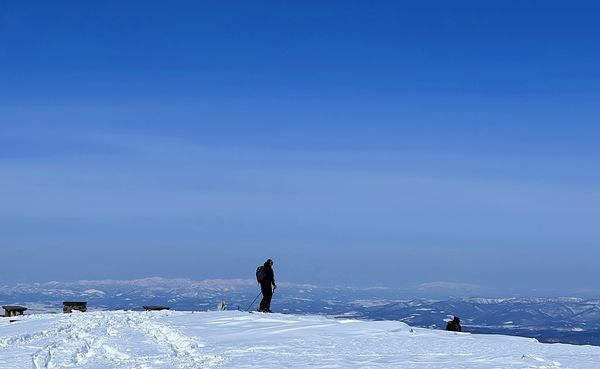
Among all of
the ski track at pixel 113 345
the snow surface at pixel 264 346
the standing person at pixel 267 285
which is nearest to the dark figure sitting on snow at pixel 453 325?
the snow surface at pixel 264 346

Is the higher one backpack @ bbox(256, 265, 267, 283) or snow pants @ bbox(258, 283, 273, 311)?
backpack @ bbox(256, 265, 267, 283)

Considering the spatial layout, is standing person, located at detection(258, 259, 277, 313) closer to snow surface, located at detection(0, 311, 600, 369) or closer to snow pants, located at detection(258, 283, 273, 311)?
snow pants, located at detection(258, 283, 273, 311)

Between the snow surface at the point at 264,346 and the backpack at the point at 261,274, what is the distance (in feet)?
11.9


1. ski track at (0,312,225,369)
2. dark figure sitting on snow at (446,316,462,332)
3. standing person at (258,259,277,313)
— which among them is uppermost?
standing person at (258,259,277,313)

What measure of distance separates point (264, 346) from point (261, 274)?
11.2 m

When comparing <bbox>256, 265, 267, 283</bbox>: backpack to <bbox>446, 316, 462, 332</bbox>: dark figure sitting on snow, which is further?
<bbox>256, 265, 267, 283</bbox>: backpack

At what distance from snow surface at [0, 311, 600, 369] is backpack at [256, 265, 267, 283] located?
11.9 feet

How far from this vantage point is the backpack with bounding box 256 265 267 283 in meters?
29.7

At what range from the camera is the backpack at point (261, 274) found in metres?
29.7


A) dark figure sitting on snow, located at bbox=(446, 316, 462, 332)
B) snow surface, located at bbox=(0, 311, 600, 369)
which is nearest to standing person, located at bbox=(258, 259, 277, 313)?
snow surface, located at bbox=(0, 311, 600, 369)

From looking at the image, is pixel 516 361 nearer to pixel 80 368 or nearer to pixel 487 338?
pixel 487 338

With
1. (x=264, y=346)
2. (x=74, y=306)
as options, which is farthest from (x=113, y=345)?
(x=74, y=306)

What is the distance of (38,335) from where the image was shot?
71.3 feet

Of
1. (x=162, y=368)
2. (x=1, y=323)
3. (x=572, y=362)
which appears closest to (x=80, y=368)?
(x=162, y=368)
